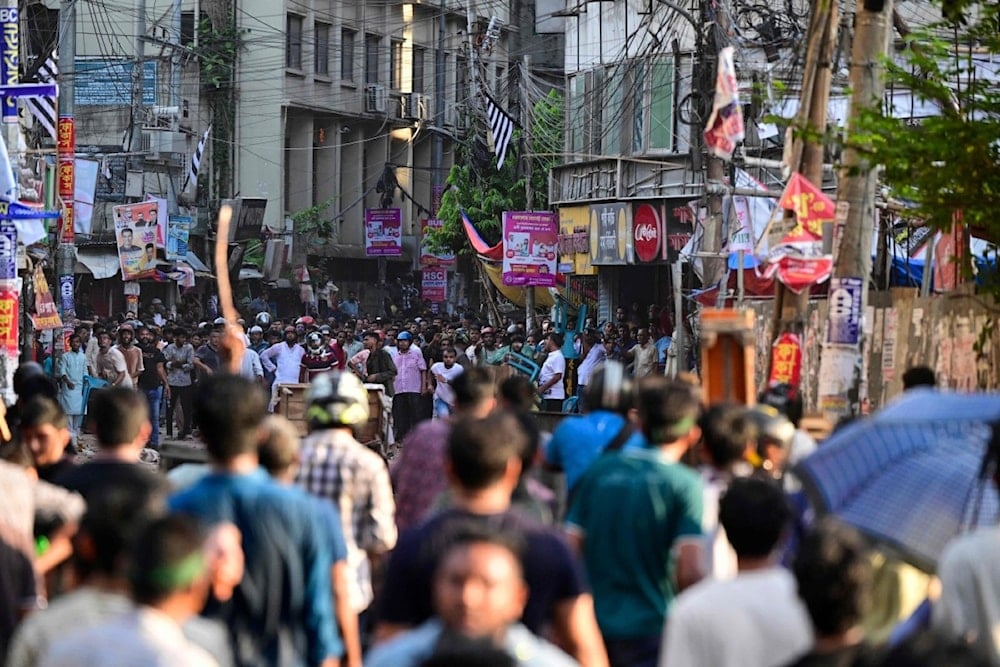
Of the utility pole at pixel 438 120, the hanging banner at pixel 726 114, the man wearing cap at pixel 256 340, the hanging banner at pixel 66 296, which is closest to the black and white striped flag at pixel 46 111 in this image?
the hanging banner at pixel 66 296

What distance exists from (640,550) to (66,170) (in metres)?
23.9

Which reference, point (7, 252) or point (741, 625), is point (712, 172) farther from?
point (741, 625)

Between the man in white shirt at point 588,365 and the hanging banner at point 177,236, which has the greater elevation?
the hanging banner at point 177,236

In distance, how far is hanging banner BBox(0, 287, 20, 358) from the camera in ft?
56.9

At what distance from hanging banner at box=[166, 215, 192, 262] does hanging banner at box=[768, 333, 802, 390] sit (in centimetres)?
3348

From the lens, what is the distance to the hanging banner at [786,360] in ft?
43.9

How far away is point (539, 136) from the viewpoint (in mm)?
39875

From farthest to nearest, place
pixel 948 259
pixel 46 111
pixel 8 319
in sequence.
Answer: pixel 46 111 → pixel 8 319 → pixel 948 259

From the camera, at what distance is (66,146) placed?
27.8 meters

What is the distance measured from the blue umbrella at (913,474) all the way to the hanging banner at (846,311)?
24.8 ft

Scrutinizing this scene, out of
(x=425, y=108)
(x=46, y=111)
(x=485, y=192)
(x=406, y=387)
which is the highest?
(x=425, y=108)

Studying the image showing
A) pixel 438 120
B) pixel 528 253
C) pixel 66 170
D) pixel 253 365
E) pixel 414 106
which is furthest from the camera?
pixel 438 120

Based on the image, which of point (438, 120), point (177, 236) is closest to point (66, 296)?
point (177, 236)

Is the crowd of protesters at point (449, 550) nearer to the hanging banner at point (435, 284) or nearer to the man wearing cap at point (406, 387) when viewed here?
the man wearing cap at point (406, 387)
